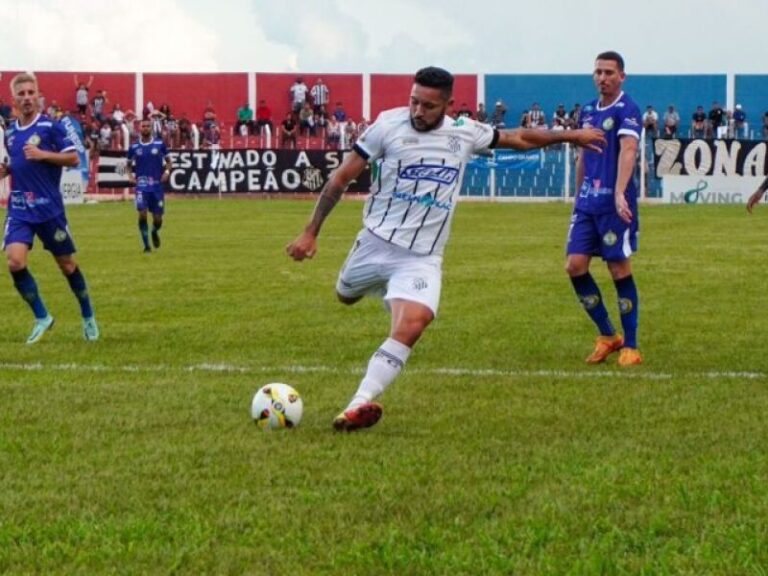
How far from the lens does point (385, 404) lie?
864 centimetres

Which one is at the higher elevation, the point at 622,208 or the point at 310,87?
the point at 310,87

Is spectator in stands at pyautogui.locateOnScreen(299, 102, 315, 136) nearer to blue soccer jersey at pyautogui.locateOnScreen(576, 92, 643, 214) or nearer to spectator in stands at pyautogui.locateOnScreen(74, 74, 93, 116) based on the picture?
spectator in stands at pyautogui.locateOnScreen(74, 74, 93, 116)

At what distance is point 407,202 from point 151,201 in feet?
60.6

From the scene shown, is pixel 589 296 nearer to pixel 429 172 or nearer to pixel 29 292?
pixel 429 172

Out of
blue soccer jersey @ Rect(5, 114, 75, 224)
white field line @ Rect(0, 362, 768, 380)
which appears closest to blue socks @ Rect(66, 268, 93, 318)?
blue soccer jersey @ Rect(5, 114, 75, 224)

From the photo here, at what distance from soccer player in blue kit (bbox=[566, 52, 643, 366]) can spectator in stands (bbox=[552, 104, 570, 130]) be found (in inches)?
1520

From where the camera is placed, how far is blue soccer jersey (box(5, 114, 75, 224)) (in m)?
12.1

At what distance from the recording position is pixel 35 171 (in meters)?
12.2

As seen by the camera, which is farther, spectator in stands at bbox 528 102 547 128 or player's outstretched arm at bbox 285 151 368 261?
spectator in stands at bbox 528 102 547 128

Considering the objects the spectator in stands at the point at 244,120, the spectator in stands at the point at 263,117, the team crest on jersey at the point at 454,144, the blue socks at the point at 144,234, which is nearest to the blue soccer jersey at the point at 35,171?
the team crest on jersey at the point at 454,144

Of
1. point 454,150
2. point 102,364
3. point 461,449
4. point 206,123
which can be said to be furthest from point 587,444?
point 206,123

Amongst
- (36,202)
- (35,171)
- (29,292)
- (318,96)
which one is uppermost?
(318,96)

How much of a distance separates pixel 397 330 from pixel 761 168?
3562 centimetres

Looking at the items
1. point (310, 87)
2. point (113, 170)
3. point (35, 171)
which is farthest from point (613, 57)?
point (310, 87)
